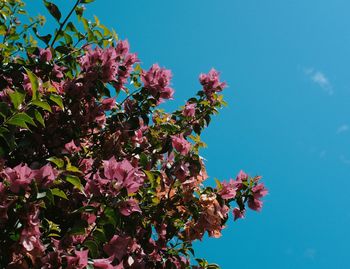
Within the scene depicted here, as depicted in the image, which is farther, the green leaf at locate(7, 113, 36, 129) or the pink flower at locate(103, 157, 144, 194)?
the pink flower at locate(103, 157, 144, 194)

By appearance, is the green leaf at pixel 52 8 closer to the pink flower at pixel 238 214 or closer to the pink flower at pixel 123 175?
the pink flower at pixel 123 175

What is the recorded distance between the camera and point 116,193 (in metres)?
2.61

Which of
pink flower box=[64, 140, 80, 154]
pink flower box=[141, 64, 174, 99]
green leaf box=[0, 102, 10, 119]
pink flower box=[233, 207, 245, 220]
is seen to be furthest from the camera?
pink flower box=[233, 207, 245, 220]

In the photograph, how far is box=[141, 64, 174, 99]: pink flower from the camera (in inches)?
158

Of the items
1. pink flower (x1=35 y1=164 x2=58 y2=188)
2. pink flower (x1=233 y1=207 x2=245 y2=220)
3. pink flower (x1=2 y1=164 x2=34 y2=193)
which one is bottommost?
pink flower (x1=2 y1=164 x2=34 y2=193)

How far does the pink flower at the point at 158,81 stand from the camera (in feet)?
13.2

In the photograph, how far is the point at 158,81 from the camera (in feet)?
13.2

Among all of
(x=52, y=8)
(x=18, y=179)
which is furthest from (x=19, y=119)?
(x=52, y=8)

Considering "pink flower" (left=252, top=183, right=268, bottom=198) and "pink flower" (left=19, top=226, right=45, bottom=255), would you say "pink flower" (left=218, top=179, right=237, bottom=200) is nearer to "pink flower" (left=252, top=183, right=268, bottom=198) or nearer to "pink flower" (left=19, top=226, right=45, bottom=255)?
"pink flower" (left=252, top=183, right=268, bottom=198)

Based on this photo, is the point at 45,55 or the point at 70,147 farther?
the point at 45,55

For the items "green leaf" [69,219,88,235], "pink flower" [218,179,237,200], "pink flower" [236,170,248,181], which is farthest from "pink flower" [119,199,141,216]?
"pink flower" [236,170,248,181]

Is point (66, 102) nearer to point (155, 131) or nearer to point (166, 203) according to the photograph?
point (155, 131)

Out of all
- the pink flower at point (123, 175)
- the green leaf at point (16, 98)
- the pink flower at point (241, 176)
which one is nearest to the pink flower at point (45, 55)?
the green leaf at point (16, 98)

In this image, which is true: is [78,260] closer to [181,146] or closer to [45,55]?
[181,146]
